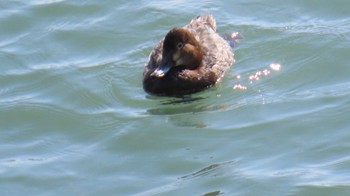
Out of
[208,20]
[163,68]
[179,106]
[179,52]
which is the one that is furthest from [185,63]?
[208,20]

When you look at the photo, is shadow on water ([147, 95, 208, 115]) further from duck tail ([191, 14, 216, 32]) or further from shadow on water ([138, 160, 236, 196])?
shadow on water ([138, 160, 236, 196])

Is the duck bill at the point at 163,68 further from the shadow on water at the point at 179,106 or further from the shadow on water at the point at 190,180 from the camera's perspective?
the shadow on water at the point at 190,180

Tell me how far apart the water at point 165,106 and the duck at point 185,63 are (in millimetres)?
165

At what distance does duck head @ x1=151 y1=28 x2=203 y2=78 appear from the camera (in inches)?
538

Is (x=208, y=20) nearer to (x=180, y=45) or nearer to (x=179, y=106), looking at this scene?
(x=180, y=45)

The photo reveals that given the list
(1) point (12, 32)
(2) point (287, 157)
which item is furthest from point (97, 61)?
(2) point (287, 157)

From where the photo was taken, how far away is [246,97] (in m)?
13.1

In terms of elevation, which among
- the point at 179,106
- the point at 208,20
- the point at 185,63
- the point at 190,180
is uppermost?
the point at 208,20

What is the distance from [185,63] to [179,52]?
252mm

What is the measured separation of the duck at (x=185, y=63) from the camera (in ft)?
44.7

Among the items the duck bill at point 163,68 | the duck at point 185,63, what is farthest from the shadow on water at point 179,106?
the duck bill at point 163,68

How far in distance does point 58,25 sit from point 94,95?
Result: 2538mm

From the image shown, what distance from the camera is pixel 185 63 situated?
46.1 ft

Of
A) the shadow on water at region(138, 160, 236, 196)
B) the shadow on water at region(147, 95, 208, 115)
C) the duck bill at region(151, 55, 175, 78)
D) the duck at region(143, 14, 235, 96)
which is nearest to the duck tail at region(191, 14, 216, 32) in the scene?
the duck at region(143, 14, 235, 96)
